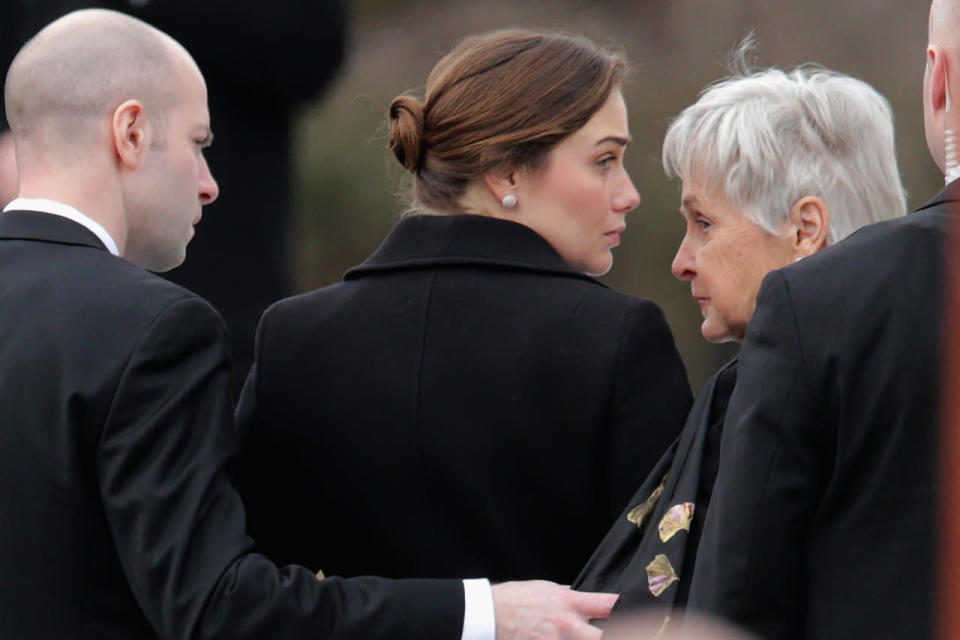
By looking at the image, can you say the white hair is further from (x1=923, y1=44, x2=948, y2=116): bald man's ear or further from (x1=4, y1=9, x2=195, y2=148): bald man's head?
(x1=4, y1=9, x2=195, y2=148): bald man's head

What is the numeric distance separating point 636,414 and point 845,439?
0.49 m

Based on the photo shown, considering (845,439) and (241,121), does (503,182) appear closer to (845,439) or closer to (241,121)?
(845,439)

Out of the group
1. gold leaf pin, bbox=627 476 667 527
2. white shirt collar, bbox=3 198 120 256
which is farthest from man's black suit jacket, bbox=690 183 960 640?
white shirt collar, bbox=3 198 120 256

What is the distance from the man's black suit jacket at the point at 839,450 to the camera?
5.44ft

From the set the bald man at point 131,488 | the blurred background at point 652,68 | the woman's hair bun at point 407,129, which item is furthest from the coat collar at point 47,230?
the blurred background at point 652,68

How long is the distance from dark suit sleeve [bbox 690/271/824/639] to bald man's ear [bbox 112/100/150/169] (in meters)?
0.88

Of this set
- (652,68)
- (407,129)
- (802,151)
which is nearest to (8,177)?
(407,129)

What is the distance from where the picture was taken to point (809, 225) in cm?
222

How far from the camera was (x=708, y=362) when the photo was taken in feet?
14.8

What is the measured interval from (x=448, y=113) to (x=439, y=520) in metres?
0.59

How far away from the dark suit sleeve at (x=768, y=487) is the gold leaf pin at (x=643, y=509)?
228 millimetres

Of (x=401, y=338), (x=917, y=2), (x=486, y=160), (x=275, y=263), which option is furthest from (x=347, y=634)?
(x=917, y=2)

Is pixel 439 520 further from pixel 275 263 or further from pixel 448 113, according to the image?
pixel 275 263

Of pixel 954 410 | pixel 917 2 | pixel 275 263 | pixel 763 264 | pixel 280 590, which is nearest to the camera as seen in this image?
pixel 954 410
